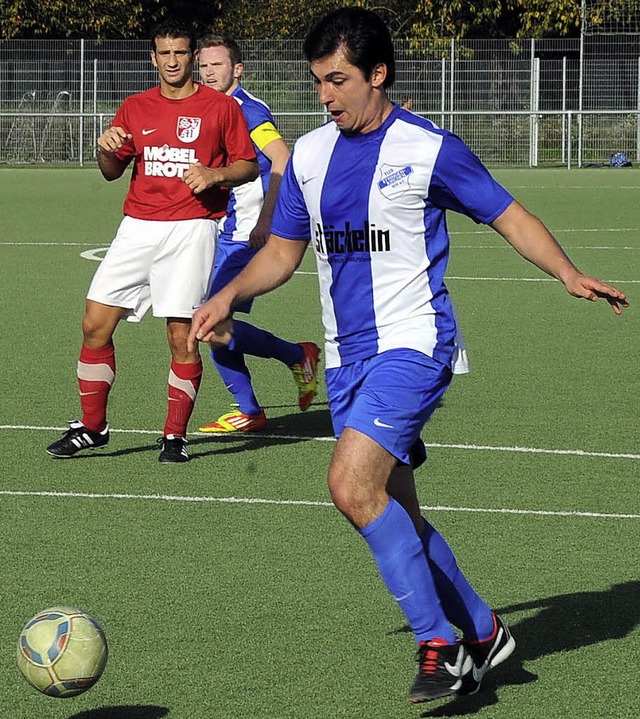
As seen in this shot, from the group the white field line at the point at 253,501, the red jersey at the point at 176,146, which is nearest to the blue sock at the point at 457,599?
the white field line at the point at 253,501

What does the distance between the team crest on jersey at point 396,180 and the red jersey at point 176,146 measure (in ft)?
10.7

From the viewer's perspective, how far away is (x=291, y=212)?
5184 millimetres

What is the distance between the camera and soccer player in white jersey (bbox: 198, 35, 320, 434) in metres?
8.98

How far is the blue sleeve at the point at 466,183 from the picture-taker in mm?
4871

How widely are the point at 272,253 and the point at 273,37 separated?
37939mm

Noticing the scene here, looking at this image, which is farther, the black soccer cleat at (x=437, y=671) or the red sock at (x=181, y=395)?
the red sock at (x=181, y=395)

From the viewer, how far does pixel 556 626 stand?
5496 mm

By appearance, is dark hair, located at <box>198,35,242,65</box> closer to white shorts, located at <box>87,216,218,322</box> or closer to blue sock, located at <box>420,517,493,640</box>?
white shorts, located at <box>87,216,218,322</box>

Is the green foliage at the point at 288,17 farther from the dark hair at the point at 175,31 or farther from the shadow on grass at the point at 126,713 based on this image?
the shadow on grass at the point at 126,713

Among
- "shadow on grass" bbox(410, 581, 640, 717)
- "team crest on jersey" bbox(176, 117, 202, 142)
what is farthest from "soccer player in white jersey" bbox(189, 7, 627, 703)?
"team crest on jersey" bbox(176, 117, 202, 142)

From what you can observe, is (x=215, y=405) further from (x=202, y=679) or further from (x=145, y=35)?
(x=145, y=35)

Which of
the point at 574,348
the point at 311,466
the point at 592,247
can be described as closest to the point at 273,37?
the point at 592,247

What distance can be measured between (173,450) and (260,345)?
4.26 feet

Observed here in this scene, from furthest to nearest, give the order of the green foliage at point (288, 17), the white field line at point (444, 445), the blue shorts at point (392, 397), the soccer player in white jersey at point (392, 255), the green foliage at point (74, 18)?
1. the green foliage at point (74, 18)
2. the green foliage at point (288, 17)
3. the white field line at point (444, 445)
4. the soccer player in white jersey at point (392, 255)
5. the blue shorts at point (392, 397)
